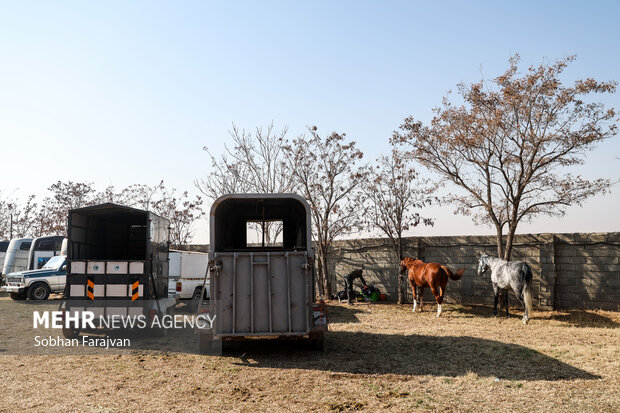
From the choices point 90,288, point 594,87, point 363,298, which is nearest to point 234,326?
point 90,288

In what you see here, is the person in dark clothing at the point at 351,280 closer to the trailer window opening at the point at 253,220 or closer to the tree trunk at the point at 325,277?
the tree trunk at the point at 325,277

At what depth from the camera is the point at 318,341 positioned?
9.68 meters

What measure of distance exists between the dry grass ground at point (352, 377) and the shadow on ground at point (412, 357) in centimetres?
2

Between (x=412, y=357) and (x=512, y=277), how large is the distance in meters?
6.65

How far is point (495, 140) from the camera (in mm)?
16281

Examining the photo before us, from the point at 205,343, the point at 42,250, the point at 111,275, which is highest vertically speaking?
the point at 42,250

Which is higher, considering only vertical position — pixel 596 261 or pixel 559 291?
pixel 596 261

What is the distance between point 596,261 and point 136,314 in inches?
537

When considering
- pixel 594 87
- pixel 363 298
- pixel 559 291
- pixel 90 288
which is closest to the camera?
pixel 90 288

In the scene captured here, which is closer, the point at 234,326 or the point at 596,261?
the point at 234,326

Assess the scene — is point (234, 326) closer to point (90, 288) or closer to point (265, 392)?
point (265, 392)

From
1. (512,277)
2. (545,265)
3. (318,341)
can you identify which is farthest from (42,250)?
(545,265)

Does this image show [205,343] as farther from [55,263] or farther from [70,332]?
[55,263]

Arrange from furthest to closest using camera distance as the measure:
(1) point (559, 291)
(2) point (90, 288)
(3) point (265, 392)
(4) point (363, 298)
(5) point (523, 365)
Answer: (4) point (363, 298) < (1) point (559, 291) < (2) point (90, 288) < (5) point (523, 365) < (3) point (265, 392)
